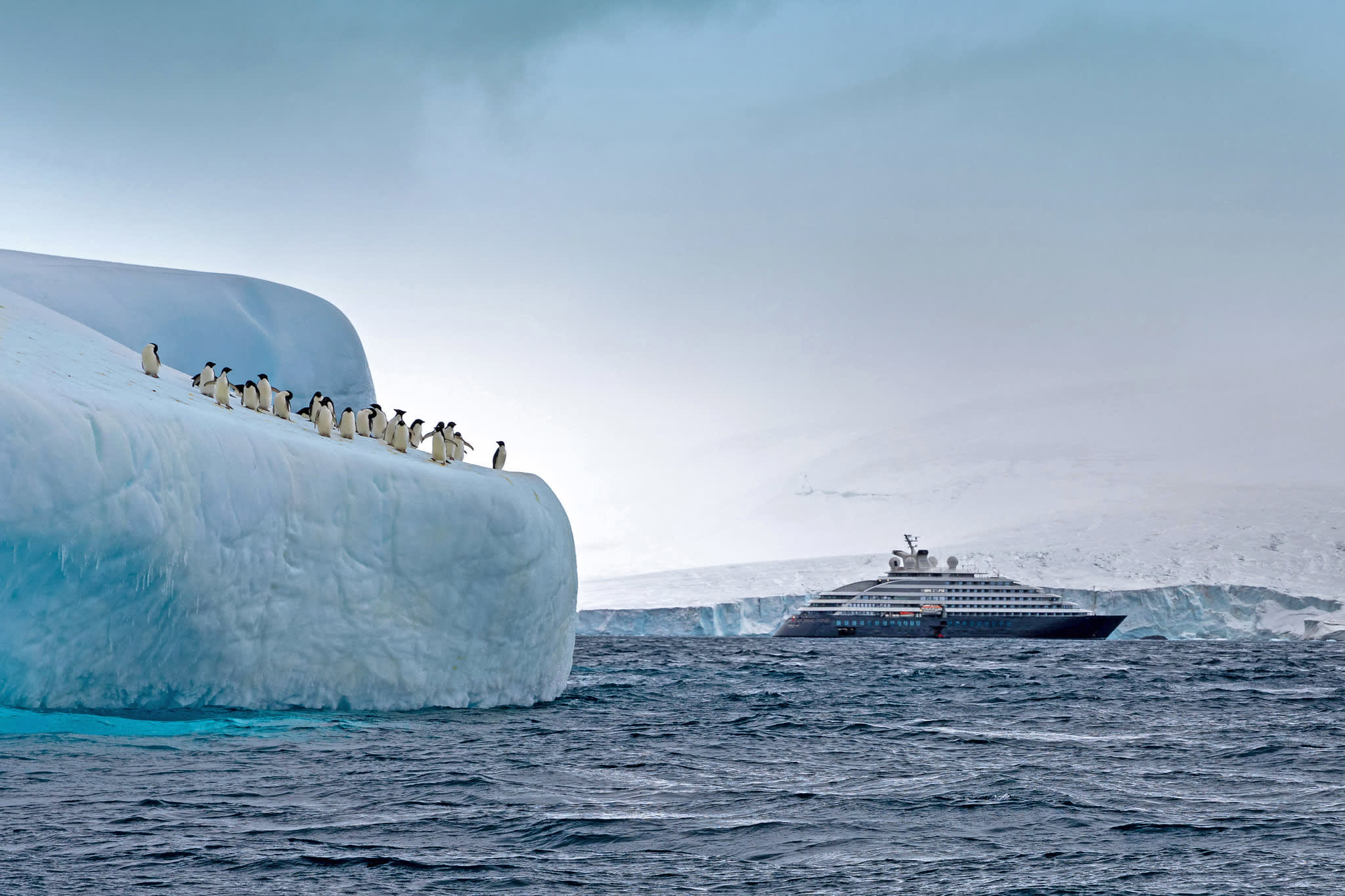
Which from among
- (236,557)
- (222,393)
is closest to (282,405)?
(222,393)

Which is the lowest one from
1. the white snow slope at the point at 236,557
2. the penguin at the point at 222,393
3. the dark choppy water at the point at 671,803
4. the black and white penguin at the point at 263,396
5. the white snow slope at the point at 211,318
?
the dark choppy water at the point at 671,803

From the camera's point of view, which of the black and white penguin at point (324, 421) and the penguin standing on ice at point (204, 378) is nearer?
the black and white penguin at point (324, 421)

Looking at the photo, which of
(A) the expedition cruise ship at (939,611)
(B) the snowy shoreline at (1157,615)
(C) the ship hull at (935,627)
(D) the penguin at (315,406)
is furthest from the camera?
(A) the expedition cruise ship at (939,611)

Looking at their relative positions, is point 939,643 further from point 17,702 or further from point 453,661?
point 17,702

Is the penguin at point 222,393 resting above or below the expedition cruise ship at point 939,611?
above

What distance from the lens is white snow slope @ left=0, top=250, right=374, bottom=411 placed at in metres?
25.7

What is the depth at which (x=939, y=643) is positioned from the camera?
72.4 m

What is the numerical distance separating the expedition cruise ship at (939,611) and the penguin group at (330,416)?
66960mm

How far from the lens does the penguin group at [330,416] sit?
56.5 ft

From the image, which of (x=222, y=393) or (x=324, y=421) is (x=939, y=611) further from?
(x=222, y=393)

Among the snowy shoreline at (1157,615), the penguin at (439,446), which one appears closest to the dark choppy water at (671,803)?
the penguin at (439,446)

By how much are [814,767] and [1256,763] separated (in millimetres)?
4479

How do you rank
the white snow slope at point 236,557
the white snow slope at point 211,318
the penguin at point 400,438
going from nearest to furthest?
the white snow slope at point 236,557 < the penguin at point 400,438 < the white snow slope at point 211,318

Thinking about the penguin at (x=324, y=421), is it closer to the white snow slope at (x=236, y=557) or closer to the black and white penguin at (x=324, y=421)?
the black and white penguin at (x=324, y=421)
